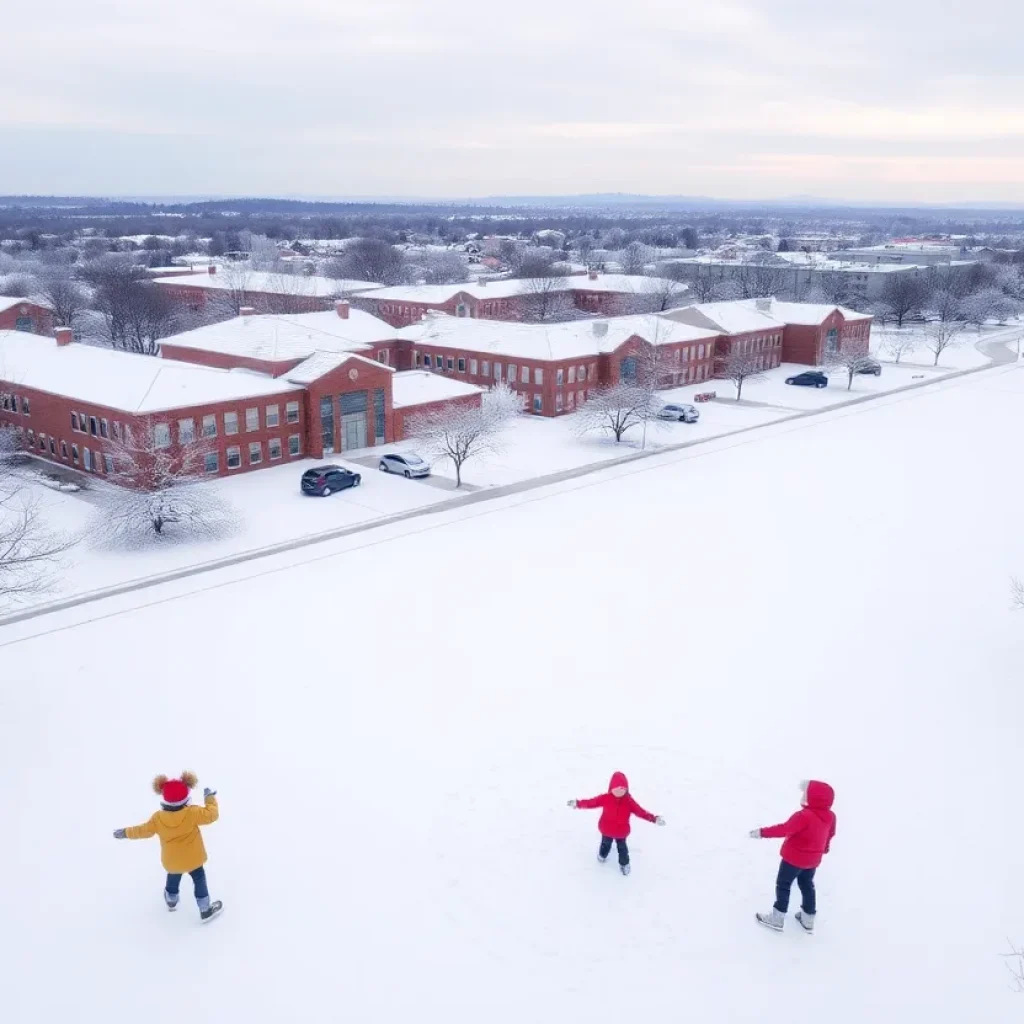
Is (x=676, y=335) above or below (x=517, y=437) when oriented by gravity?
above

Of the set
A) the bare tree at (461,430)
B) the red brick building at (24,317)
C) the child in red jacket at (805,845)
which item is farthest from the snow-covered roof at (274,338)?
the child in red jacket at (805,845)

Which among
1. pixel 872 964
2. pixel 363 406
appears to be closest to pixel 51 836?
Answer: pixel 872 964

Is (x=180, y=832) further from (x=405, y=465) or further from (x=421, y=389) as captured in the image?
(x=421, y=389)

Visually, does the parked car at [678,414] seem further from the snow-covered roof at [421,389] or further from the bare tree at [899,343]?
the bare tree at [899,343]

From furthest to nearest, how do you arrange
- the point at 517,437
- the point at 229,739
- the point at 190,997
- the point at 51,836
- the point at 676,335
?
the point at 676,335
the point at 517,437
the point at 229,739
the point at 51,836
the point at 190,997

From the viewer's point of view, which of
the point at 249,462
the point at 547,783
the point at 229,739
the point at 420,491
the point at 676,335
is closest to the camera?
the point at 547,783

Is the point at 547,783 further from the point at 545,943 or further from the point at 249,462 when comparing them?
the point at 249,462

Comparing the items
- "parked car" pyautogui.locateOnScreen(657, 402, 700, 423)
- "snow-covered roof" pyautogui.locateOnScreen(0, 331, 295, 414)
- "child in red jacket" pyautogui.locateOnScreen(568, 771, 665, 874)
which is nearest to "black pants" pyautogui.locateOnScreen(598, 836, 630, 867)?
"child in red jacket" pyautogui.locateOnScreen(568, 771, 665, 874)
